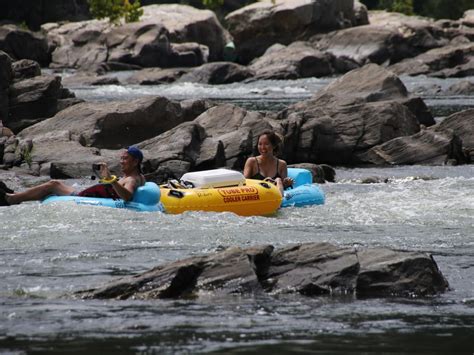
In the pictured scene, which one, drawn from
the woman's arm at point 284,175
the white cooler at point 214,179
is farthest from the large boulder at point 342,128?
the white cooler at point 214,179

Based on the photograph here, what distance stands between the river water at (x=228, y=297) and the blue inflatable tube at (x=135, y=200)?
0.21m

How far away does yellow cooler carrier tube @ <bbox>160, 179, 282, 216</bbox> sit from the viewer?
1416 centimetres

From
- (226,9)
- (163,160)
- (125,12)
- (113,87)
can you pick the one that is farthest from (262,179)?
(226,9)

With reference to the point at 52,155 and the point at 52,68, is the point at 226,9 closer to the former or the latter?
the point at 52,68

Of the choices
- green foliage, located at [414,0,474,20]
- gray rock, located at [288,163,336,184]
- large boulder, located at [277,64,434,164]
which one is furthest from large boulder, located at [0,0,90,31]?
gray rock, located at [288,163,336,184]

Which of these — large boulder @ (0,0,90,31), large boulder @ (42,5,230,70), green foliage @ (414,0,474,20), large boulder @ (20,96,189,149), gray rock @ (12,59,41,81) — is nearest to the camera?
large boulder @ (20,96,189,149)

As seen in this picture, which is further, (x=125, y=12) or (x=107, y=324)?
(x=125, y=12)

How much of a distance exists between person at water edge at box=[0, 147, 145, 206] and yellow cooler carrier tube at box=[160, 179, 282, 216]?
45 centimetres

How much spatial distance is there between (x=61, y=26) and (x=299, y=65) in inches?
707

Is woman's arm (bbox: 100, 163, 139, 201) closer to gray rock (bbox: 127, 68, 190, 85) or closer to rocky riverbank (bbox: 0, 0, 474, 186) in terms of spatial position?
rocky riverbank (bbox: 0, 0, 474, 186)

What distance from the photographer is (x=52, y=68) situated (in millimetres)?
50281

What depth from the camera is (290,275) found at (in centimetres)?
939

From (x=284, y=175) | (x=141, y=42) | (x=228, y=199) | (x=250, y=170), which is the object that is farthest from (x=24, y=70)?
(x=141, y=42)

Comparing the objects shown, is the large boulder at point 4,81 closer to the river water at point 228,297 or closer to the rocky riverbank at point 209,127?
the rocky riverbank at point 209,127
